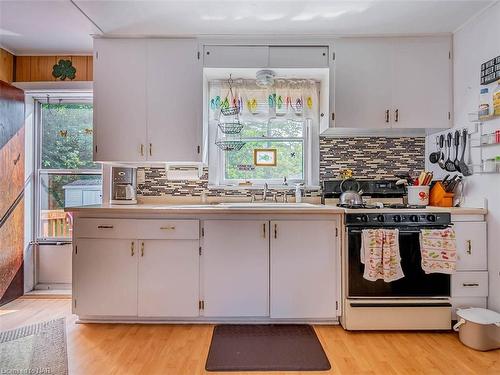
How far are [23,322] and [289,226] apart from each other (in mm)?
2290

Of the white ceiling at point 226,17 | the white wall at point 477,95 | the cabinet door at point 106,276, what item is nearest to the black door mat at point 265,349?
the cabinet door at point 106,276

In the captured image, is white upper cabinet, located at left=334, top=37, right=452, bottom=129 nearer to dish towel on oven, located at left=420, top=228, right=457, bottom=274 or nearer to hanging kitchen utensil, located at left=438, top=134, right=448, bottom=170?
hanging kitchen utensil, located at left=438, top=134, right=448, bottom=170

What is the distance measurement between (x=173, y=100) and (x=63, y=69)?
1299 mm

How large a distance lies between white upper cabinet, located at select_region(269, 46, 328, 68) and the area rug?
8.76 feet

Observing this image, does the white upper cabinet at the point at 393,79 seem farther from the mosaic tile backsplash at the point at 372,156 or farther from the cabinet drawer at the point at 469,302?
the cabinet drawer at the point at 469,302

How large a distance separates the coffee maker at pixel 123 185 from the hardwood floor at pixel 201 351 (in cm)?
107

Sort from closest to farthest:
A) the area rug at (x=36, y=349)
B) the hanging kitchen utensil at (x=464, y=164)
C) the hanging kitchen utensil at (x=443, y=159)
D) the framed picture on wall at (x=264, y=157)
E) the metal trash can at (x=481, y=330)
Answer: the area rug at (x=36, y=349)
the metal trash can at (x=481, y=330)
the hanging kitchen utensil at (x=464, y=164)
the hanging kitchen utensil at (x=443, y=159)
the framed picture on wall at (x=264, y=157)

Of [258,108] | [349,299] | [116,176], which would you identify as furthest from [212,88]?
[349,299]

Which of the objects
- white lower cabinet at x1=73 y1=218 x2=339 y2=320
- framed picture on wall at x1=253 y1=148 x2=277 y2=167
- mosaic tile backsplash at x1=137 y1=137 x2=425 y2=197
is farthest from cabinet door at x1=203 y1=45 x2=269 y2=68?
white lower cabinet at x1=73 y1=218 x2=339 y2=320

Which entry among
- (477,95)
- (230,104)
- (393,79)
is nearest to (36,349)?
(230,104)

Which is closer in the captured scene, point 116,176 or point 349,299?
point 349,299

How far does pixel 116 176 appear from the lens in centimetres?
296

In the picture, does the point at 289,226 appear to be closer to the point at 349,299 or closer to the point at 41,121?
the point at 349,299

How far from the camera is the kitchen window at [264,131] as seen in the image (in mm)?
3049
